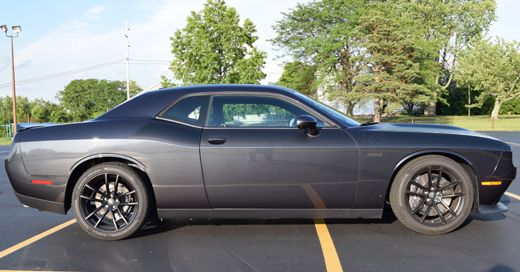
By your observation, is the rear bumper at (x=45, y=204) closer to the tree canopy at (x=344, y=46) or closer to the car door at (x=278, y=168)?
the car door at (x=278, y=168)

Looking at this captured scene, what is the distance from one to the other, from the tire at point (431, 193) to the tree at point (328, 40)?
35.2 metres

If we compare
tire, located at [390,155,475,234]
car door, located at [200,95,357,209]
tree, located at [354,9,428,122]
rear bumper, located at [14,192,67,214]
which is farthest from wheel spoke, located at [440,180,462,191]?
tree, located at [354,9,428,122]

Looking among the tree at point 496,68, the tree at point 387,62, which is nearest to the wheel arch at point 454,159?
the tree at point 387,62

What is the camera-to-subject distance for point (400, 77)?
38.8 m

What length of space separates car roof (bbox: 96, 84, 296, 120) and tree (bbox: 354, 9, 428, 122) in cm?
3518

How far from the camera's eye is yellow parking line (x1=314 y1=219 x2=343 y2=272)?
10.7ft

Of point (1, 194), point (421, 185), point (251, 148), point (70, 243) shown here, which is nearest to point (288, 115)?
point (251, 148)

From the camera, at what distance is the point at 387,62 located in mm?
38438

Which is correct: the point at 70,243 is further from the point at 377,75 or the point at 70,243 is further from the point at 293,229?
the point at 377,75

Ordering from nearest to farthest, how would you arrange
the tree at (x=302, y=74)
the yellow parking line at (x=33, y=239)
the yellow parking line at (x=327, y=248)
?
the yellow parking line at (x=327, y=248)
the yellow parking line at (x=33, y=239)
the tree at (x=302, y=74)

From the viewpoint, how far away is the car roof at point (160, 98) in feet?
13.5

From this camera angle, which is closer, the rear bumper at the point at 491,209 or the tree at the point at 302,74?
the rear bumper at the point at 491,209

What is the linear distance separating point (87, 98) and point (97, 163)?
105 meters

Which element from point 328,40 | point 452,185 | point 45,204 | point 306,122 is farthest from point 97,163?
point 328,40
